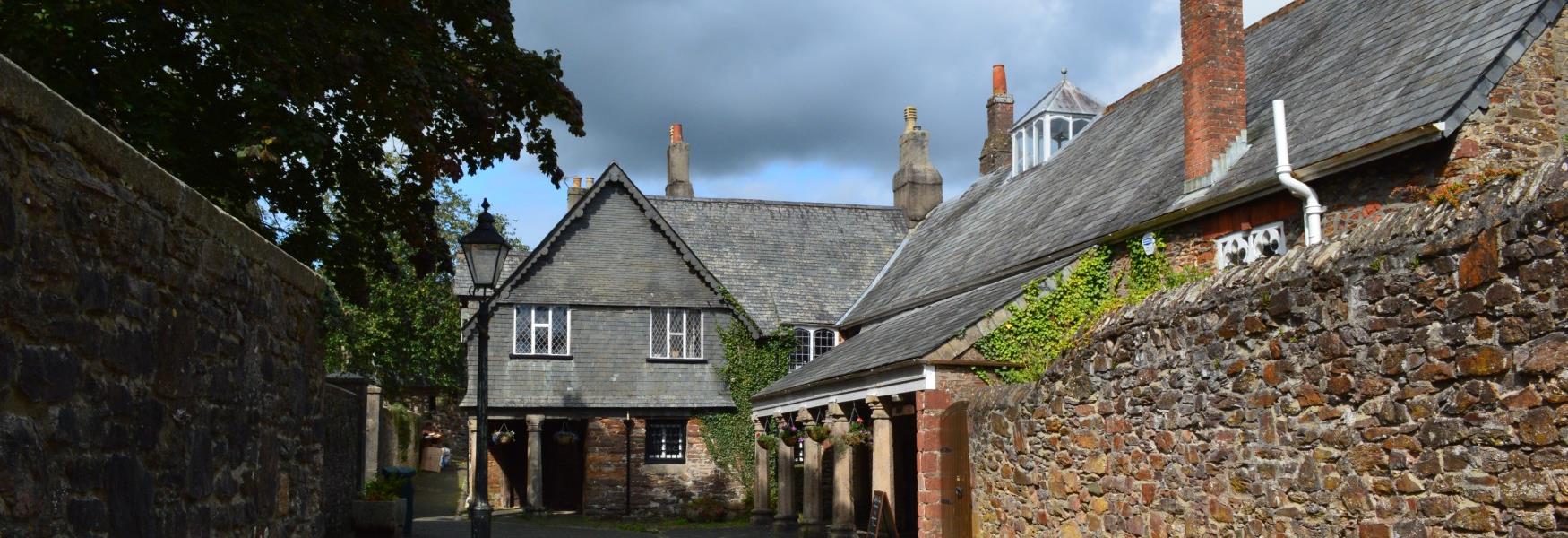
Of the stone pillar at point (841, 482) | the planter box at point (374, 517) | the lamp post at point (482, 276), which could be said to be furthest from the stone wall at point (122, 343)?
the stone pillar at point (841, 482)

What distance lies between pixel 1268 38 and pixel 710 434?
16.5m

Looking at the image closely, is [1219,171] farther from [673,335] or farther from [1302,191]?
[673,335]

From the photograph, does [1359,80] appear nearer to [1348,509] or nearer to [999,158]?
[1348,509]

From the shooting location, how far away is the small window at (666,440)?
107 feet

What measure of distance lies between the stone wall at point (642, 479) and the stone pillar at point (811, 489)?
769 centimetres

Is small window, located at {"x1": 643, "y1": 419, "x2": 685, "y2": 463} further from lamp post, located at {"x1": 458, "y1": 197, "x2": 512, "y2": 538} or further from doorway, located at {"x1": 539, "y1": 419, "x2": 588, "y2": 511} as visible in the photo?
lamp post, located at {"x1": 458, "y1": 197, "x2": 512, "y2": 538}

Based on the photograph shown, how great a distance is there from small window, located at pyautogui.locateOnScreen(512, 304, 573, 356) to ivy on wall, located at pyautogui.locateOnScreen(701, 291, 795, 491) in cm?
379

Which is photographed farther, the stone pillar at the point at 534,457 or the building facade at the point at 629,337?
the building facade at the point at 629,337

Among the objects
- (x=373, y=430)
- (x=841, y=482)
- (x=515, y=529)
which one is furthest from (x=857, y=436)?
(x=515, y=529)

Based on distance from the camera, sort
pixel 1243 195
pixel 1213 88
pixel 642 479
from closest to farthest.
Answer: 1. pixel 1243 195
2. pixel 1213 88
3. pixel 642 479

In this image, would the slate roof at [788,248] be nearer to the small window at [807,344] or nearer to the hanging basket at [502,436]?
the small window at [807,344]

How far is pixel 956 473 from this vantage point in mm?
15836

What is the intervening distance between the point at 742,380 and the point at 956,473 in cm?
1716

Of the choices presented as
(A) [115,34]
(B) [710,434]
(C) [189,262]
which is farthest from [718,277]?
(C) [189,262]
